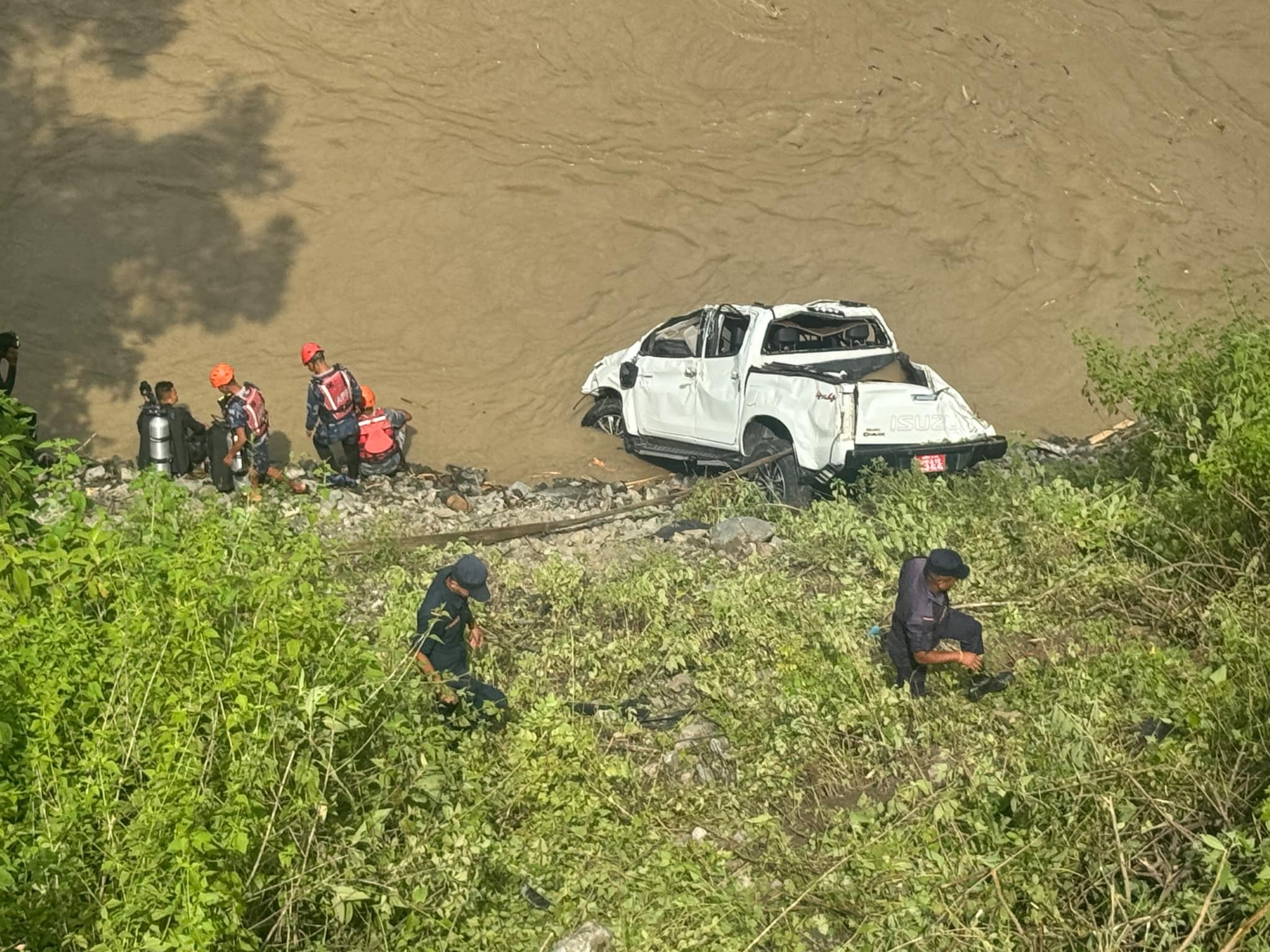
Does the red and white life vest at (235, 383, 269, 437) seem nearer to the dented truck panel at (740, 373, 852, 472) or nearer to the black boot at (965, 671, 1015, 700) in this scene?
the dented truck panel at (740, 373, 852, 472)

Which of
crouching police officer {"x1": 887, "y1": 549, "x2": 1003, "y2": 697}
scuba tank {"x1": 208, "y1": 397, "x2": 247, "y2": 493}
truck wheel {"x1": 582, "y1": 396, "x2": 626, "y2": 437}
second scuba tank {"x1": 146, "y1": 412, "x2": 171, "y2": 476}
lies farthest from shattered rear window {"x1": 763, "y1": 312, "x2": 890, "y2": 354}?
second scuba tank {"x1": 146, "y1": 412, "x2": 171, "y2": 476}

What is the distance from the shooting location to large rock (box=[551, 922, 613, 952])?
5250 millimetres

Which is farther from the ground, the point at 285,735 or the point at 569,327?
the point at 285,735

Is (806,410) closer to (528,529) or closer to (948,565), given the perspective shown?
(528,529)

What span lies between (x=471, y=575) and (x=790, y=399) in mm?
4676

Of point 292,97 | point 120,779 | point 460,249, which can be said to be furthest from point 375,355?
point 120,779

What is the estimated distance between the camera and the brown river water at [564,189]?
45.4ft

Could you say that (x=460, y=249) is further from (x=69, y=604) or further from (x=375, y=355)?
(x=69, y=604)

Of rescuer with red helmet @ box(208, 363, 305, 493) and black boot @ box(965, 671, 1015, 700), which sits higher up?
black boot @ box(965, 671, 1015, 700)

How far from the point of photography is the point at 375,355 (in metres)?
14.0

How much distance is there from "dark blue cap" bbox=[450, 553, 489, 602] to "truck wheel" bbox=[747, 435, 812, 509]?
4513 millimetres

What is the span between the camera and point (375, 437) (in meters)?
11.9

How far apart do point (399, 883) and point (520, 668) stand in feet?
9.76

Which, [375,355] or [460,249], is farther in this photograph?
[460,249]
